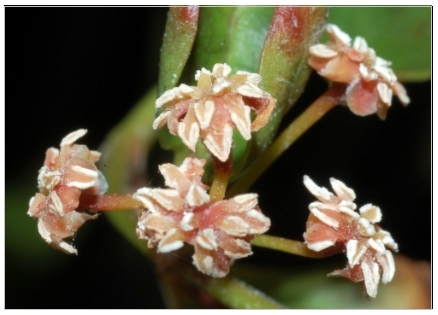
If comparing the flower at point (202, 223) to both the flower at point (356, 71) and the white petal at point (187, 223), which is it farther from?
the flower at point (356, 71)

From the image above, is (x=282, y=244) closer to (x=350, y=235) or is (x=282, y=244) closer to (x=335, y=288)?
(x=350, y=235)

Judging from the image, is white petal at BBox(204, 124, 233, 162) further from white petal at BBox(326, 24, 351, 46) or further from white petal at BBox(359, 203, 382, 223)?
white petal at BBox(326, 24, 351, 46)

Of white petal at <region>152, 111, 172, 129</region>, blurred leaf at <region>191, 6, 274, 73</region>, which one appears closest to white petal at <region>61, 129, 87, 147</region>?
white petal at <region>152, 111, 172, 129</region>

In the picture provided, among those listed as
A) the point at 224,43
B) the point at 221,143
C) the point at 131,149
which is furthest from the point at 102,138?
the point at 221,143

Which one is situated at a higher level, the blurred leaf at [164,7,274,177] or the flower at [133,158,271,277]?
the blurred leaf at [164,7,274,177]

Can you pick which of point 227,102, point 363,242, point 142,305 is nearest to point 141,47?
point 142,305
